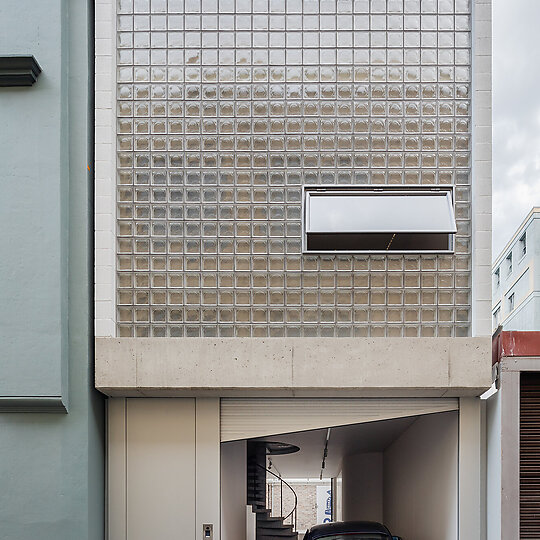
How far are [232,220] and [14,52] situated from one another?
9.56ft

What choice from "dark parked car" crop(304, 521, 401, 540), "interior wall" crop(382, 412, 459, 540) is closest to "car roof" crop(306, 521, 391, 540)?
"dark parked car" crop(304, 521, 401, 540)

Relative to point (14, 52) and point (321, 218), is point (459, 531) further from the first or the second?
point (14, 52)

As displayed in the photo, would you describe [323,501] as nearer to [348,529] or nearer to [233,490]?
[233,490]

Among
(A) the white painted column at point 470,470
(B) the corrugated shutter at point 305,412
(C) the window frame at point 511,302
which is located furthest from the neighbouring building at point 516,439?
(C) the window frame at point 511,302

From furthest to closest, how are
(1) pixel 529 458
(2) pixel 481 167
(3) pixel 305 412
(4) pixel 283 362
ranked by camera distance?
(3) pixel 305 412 < (2) pixel 481 167 < (4) pixel 283 362 < (1) pixel 529 458

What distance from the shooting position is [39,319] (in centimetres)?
846

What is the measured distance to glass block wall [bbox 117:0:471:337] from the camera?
8992 millimetres

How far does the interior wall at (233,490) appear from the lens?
Answer: 9.99 m

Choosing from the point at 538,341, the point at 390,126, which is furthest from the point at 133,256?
the point at 538,341

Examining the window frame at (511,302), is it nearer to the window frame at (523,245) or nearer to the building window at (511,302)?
the building window at (511,302)

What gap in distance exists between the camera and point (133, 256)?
9031 millimetres

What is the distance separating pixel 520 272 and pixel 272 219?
39.2 m

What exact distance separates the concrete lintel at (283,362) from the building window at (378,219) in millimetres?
1044

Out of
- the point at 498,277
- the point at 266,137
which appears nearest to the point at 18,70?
the point at 266,137
